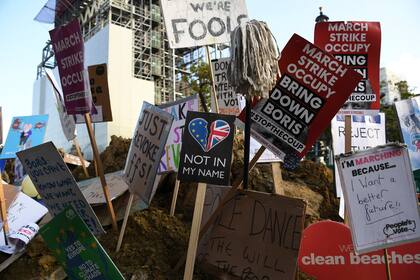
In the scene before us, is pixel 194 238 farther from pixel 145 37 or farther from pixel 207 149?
pixel 145 37

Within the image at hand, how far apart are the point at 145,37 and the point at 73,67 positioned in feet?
102

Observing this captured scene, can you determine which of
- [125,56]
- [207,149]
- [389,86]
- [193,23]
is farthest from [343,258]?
[389,86]

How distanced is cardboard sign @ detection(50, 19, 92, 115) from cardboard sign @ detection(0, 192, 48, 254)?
1635mm

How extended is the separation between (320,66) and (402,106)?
3978mm

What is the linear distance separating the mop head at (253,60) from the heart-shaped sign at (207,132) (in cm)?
33

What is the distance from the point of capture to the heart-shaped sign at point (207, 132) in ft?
10.3

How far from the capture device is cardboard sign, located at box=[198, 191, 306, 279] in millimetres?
2980

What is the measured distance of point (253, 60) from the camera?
2.96 metres

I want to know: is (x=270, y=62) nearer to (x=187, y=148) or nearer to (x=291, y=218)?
(x=187, y=148)

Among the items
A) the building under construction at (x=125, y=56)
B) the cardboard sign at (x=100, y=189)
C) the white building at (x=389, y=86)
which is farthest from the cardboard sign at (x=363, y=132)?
the white building at (x=389, y=86)

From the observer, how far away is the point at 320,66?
3.14 m

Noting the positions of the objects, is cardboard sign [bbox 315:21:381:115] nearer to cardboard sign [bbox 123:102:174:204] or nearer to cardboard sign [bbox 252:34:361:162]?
cardboard sign [bbox 252:34:361:162]

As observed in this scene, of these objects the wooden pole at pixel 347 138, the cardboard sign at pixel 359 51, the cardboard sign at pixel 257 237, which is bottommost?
the cardboard sign at pixel 257 237

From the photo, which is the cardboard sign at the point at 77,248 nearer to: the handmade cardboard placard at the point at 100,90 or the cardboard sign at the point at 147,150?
the cardboard sign at the point at 147,150
